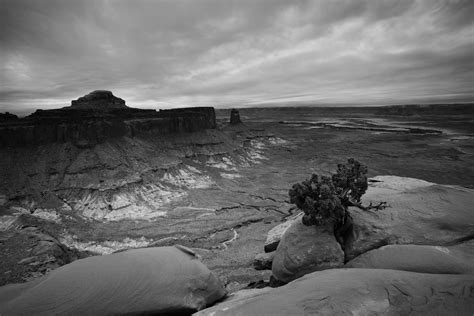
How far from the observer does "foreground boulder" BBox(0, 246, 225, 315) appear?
416 inches

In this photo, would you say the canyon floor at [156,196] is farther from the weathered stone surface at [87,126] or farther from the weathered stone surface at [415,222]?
the weathered stone surface at [415,222]

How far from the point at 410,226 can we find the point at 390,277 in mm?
8548

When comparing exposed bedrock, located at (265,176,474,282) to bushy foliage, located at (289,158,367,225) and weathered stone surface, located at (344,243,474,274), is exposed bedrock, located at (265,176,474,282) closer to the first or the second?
weathered stone surface, located at (344,243,474,274)

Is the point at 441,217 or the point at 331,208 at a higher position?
the point at 331,208

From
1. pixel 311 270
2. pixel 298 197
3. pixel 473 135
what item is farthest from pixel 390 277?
pixel 473 135

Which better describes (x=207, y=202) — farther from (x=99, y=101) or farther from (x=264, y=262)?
(x=99, y=101)

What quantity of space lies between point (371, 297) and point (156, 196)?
4557 cm

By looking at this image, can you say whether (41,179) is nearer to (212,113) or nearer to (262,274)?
(262,274)

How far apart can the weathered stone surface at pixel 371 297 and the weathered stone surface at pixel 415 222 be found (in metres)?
5.11

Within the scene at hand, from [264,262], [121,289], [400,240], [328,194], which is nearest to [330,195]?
[328,194]

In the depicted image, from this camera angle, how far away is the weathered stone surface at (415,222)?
50.3ft

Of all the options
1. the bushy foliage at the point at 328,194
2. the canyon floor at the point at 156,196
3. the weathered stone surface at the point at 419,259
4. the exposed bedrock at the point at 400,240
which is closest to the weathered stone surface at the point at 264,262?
the canyon floor at the point at 156,196

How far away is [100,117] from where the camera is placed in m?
56.4

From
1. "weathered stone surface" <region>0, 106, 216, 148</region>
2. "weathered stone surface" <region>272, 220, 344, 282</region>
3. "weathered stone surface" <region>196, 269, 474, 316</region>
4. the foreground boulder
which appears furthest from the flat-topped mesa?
"weathered stone surface" <region>196, 269, 474, 316</region>
